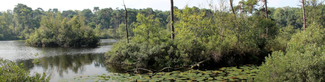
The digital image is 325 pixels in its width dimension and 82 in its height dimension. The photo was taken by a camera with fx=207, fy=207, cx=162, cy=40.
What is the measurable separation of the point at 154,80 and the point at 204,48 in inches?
230

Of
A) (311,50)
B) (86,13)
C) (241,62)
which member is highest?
(86,13)

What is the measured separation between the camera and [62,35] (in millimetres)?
39406

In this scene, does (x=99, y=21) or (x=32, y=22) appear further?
(x=99, y=21)

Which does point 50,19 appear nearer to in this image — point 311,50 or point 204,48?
point 204,48

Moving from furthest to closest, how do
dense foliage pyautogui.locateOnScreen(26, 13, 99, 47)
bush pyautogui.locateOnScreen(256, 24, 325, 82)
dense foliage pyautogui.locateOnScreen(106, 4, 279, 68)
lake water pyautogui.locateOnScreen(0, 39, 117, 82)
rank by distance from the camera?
dense foliage pyautogui.locateOnScreen(26, 13, 99, 47), dense foliage pyautogui.locateOnScreen(106, 4, 279, 68), lake water pyautogui.locateOnScreen(0, 39, 117, 82), bush pyautogui.locateOnScreen(256, 24, 325, 82)

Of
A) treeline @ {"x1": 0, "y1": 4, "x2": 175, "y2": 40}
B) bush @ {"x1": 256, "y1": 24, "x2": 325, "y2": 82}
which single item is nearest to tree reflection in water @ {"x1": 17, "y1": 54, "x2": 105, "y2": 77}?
bush @ {"x1": 256, "y1": 24, "x2": 325, "y2": 82}

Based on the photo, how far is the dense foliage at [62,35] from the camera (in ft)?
129

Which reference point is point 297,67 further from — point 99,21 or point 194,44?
point 99,21

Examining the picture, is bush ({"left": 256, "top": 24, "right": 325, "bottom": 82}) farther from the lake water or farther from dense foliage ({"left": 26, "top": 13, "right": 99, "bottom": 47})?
dense foliage ({"left": 26, "top": 13, "right": 99, "bottom": 47})

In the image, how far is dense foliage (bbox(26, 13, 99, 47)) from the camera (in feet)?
129

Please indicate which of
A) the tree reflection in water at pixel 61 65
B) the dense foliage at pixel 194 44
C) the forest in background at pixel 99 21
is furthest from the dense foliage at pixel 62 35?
the dense foliage at pixel 194 44

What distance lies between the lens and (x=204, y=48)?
A: 14492 mm

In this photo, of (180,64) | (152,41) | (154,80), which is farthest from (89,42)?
(154,80)

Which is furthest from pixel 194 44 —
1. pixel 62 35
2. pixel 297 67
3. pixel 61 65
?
pixel 62 35
